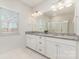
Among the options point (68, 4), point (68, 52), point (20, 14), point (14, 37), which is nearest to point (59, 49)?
point (68, 52)

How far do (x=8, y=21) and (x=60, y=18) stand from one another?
7.34ft

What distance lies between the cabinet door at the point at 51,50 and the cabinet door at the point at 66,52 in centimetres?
16

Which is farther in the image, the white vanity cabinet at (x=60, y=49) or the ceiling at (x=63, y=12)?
the ceiling at (x=63, y=12)

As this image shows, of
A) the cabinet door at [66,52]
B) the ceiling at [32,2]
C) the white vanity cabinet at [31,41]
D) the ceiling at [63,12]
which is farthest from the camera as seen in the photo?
the ceiling at [32,2]

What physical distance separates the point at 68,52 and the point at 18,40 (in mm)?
2722

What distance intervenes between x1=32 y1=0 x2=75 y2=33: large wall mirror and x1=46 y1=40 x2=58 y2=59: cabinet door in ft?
2.52

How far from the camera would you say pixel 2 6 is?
3.56 metres

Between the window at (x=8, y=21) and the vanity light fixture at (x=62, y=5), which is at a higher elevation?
the vanity light fixture at (x=62, y=5)

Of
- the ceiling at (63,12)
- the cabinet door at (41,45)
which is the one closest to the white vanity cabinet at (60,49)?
the cabinet door at (41,45)

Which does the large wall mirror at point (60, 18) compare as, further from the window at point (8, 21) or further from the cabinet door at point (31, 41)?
the window at point (8, 21)

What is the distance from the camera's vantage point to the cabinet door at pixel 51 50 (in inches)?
92.6

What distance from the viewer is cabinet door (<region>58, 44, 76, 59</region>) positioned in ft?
6.12

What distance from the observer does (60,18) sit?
3129mm

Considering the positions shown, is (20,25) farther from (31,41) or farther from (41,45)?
(41,45)
